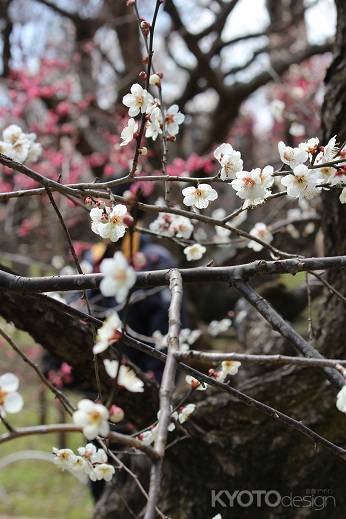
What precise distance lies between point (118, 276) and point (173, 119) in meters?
0.87

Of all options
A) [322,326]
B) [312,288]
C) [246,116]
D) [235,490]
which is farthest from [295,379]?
[246,116]

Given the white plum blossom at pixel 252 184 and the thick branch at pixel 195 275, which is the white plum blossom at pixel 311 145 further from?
the thick branch at pixel 195 275

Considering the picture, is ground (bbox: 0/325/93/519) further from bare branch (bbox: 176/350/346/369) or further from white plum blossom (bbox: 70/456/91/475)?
bare branch (bbox: 176/350/346/369)

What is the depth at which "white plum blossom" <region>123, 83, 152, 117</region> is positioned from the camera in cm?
123

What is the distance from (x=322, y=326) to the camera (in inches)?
75.2

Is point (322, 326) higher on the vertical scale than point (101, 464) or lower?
higher

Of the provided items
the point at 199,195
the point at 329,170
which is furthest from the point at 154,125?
the point at 329,170

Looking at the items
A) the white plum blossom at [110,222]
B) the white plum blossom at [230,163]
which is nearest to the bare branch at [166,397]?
the white plum blossom at [110,222]

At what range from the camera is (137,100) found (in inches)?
48.9

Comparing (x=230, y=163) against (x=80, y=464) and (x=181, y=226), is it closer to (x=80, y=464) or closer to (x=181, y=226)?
(x=181, y=226)

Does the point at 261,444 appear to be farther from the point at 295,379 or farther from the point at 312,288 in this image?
the point at 312,288

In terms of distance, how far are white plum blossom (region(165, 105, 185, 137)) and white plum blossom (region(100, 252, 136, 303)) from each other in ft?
2.79

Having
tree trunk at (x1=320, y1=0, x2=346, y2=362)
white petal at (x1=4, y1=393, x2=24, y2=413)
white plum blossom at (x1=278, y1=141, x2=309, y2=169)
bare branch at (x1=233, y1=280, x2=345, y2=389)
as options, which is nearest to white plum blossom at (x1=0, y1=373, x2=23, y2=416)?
white petal at (x1=4, y1=393, x2=24, y2=413)

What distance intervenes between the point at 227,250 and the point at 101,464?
2544mm
